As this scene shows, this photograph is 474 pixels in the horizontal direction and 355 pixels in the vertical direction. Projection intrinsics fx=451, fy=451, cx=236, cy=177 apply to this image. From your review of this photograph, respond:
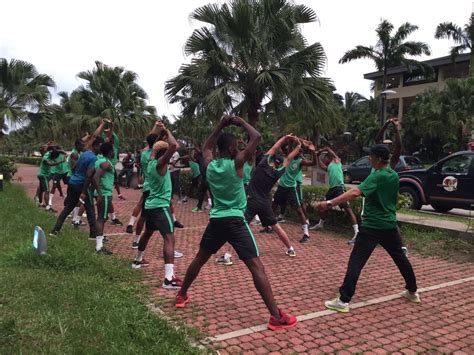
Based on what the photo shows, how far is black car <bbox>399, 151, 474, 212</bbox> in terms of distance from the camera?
34.7ft

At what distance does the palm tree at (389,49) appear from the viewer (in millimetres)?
32781

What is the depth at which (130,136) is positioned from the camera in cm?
2406

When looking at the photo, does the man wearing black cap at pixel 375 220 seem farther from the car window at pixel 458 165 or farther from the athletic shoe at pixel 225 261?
the car window at pixel 458 165

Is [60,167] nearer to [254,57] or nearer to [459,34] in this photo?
[254,57]

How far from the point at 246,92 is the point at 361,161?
12.1 meters

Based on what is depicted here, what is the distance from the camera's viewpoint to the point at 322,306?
4516 millimetres

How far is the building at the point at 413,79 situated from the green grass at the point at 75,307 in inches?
1389

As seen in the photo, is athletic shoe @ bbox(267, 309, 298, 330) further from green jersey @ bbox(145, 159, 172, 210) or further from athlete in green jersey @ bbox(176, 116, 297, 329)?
green jersey @ bbox(145, 159, 172, 210)

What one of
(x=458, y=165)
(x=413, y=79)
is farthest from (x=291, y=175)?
(x=413, y=79)

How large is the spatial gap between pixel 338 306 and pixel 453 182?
776cm

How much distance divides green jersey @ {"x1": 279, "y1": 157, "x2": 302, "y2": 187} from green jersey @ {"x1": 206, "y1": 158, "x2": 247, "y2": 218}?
4053 mm

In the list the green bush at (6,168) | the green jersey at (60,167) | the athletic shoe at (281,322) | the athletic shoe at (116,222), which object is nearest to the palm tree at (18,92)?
the green bush at (6,168)

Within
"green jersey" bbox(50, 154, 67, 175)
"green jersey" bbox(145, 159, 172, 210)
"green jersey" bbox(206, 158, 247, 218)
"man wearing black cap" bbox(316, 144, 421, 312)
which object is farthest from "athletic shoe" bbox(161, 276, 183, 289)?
"green jersey" bbox(50, 154, 67, 175)

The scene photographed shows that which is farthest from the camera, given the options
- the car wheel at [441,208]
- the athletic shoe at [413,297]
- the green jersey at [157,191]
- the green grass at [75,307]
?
the car wheel at [441,208]
